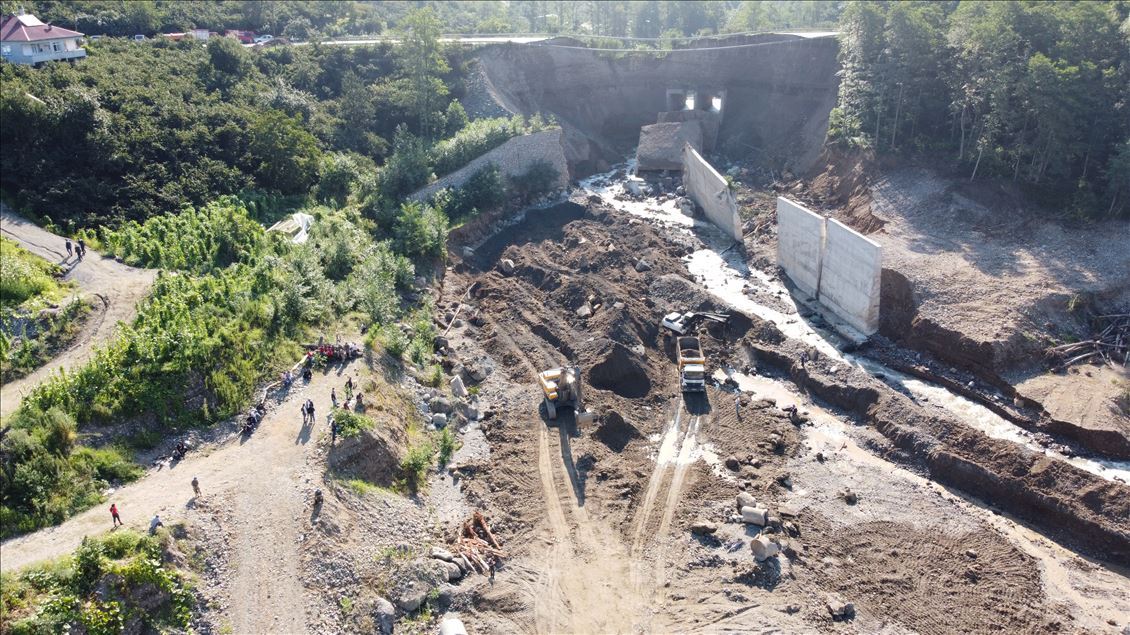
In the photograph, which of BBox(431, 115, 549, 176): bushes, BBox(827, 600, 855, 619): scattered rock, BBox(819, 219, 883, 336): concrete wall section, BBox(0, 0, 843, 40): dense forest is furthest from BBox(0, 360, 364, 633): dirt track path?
BBox(0, 0, 843, 40): dense forest

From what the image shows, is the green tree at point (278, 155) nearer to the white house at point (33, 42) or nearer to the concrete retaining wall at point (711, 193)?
the white house at point (33, 42)

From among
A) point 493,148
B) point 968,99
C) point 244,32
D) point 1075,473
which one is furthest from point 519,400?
point 244,32

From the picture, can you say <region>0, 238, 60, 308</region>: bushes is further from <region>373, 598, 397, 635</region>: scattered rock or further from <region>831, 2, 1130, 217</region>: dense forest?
<region>831, 2, 1130, 217</region>: dense forest

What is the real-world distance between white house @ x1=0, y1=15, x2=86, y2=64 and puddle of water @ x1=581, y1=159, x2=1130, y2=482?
36285mm

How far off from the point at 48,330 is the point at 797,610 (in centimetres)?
2958

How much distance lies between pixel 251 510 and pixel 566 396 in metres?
13.8

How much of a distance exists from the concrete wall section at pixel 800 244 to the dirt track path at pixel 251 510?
27.8 metres

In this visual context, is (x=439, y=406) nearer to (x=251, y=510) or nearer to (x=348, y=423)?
(x=348, y=423)

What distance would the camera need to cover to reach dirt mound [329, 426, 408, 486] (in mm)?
27234

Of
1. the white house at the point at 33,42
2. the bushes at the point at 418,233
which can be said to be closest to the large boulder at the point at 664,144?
the bushes at the point at 418,233

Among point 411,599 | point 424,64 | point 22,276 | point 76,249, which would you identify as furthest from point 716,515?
point 424,64

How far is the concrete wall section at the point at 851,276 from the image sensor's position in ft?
124

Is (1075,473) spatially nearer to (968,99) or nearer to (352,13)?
(968,99)

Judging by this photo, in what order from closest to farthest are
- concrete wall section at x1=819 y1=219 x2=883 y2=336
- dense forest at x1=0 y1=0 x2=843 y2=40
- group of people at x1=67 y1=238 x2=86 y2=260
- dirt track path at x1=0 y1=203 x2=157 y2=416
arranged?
dirt track path at x1=0 y1=203 x2=157 y2=416
group of people at x1=67 y1=238 x2=86 y2=260
concrete wall section at x1=819 y1=219 x2=883 y2=336
dense forest at x1=0 y1=0 x2=843 y2=40
